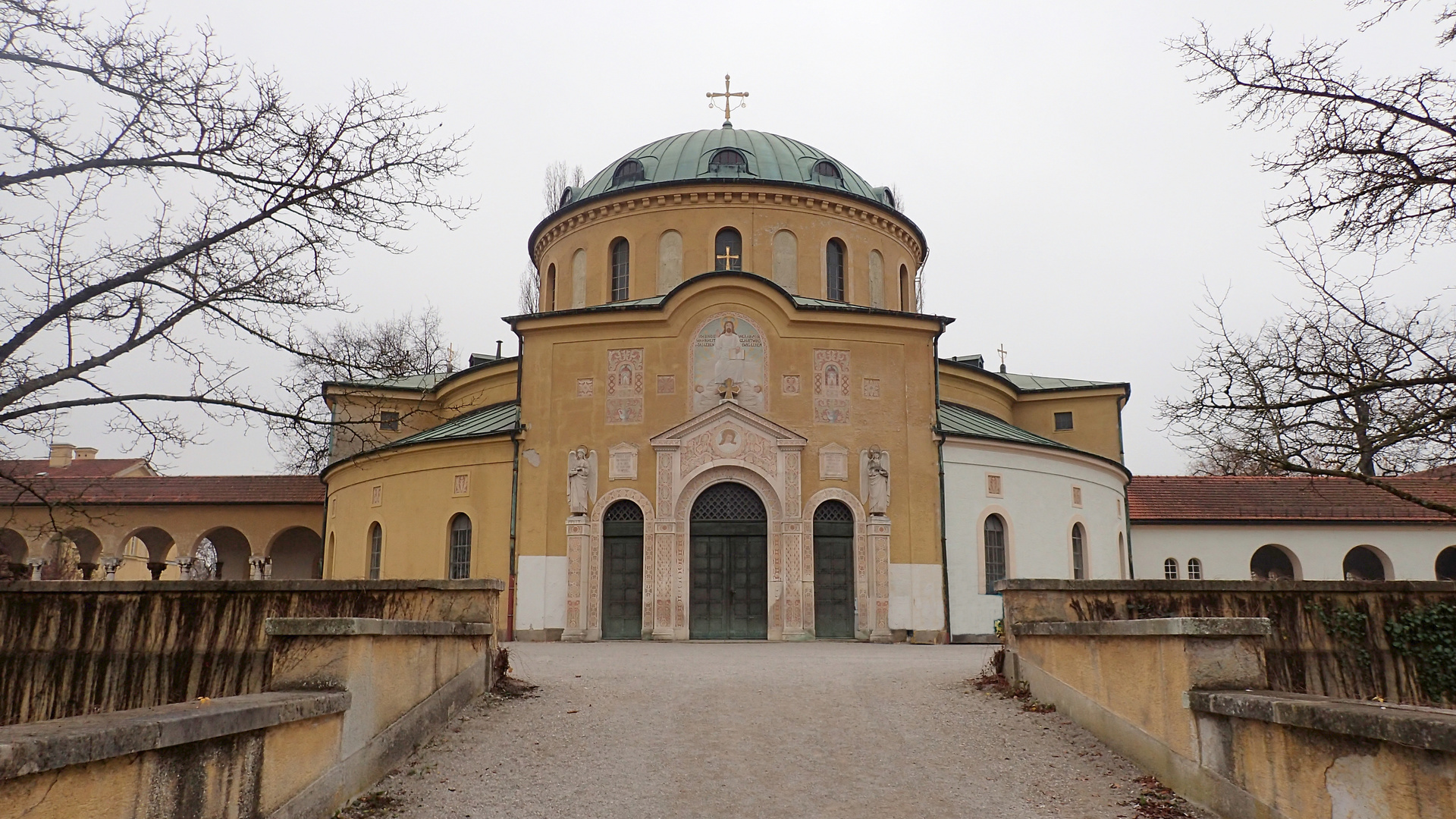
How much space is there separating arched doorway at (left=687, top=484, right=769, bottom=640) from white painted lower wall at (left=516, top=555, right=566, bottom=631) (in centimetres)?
281

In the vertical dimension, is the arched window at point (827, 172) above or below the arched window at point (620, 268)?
above

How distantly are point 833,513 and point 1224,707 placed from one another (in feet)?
54.0

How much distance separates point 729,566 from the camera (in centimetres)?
2359

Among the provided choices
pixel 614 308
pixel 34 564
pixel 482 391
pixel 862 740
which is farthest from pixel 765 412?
pixel 34 564

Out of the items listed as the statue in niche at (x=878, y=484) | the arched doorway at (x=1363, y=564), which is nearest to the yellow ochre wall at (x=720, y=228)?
the statue in niche at (x=878, y=484)

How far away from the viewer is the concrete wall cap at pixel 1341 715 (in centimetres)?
558

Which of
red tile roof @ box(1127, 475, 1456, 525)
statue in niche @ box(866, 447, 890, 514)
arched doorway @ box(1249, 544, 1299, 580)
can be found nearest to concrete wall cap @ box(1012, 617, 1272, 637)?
statue in niche @ box(866, 447, 890, 514)

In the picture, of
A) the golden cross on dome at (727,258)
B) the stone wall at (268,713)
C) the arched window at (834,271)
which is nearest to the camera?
the stone wall at (268,713)

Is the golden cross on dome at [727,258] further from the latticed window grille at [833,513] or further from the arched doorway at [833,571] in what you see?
the arched doorway at [833,571]

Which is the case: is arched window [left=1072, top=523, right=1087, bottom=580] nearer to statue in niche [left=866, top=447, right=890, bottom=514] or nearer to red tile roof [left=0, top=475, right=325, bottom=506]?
statue in niche [left=866, top=447, right=890, bottom=514]

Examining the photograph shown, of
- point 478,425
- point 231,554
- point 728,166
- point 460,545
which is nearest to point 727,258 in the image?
point 728,166

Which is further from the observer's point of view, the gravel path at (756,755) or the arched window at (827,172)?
the arched window at (827,172)

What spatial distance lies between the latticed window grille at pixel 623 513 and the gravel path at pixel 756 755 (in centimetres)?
988

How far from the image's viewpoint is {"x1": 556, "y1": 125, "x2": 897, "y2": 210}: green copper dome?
1195 inches
